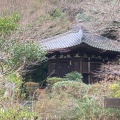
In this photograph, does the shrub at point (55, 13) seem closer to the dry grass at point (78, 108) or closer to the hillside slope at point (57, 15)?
the hillside slope at point (57, 15)

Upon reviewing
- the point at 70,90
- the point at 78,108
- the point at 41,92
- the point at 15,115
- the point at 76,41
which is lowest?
the point at 76,41

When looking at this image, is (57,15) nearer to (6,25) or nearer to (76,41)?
(76,41)

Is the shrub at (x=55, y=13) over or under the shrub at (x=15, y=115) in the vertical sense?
under

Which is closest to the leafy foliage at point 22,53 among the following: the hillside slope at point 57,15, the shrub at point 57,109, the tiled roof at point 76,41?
the shrub at point 57,109

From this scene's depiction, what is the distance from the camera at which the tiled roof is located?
595 inches

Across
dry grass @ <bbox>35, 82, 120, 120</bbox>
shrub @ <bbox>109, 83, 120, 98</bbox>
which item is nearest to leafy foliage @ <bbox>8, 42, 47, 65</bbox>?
dry grass @ <bbox>35, 82, 120, 120</bbox>

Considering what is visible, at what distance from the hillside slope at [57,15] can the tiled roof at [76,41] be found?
19.4 inches

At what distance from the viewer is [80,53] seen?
15172 millimetres

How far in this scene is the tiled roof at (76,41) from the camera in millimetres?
15113

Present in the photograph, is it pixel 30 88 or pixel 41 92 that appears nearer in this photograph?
pixel 41 92

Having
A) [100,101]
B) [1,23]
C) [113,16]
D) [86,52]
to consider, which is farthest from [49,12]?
[1,23]

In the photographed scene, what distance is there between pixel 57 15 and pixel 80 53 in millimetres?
4113

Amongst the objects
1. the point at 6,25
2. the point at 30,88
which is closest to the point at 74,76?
the point at 30,88

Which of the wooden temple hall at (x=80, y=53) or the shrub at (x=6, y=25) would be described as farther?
the wooden temple hall at (x=80, y=53)
